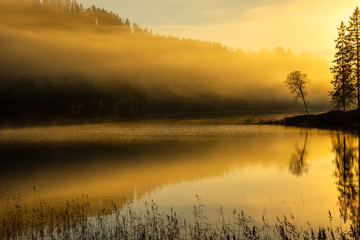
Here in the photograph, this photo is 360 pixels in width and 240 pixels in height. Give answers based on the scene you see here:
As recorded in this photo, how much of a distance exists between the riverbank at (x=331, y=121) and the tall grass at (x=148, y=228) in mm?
59261

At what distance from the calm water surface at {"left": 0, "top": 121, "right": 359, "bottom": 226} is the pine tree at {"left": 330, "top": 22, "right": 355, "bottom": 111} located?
36.3m

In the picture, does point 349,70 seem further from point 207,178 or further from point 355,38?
point 207,178

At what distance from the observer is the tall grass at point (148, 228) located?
1446 centimetres

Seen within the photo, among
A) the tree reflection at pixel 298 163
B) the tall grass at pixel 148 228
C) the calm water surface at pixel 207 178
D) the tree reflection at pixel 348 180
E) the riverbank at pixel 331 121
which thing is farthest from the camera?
the riverbank at pixel 331 121

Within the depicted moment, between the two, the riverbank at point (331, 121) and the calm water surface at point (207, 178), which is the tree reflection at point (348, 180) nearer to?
the calm water surface at point (207, 178)

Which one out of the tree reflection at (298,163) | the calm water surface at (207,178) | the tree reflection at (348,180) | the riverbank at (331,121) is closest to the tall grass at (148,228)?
the tree reflection at (348,180)

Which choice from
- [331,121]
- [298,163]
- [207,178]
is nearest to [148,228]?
[207,178]

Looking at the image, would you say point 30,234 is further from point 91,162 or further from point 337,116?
point 337,116

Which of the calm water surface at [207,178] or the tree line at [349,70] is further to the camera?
the tree line at [349,70]

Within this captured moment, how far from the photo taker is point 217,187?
25.3 metres

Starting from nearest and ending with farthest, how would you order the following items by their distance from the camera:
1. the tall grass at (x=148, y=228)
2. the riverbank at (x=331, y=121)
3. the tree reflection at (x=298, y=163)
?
1. the tall grass at (x=148, y=228)
2. the tree reflection at (x=298, y=163)
3. the riverbank at (x=331, y=121)

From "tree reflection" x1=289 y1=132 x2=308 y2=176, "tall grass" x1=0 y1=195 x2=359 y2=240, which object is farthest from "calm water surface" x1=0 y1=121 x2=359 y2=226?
"tall grass" x1=0 y1=195 x2=359 y2=240

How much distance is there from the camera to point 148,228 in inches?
626

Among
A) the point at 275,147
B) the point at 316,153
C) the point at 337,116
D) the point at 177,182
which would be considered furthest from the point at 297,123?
Answer: the point at 177,182
